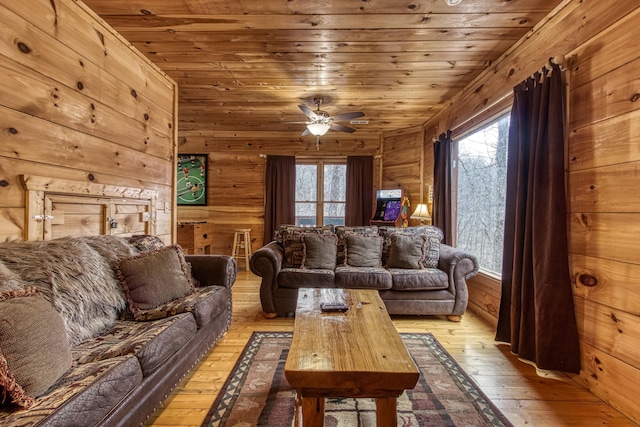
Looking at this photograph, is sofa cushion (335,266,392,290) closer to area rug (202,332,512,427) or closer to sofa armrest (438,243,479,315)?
sofa armrest (438,243,479,315)

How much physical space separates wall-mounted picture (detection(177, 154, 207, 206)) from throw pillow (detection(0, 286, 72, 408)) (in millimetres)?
4798

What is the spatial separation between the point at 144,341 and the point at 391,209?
180 inches

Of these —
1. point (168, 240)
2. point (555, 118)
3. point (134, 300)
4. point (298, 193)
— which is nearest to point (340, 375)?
point (134, 300)

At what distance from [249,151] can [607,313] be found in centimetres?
548

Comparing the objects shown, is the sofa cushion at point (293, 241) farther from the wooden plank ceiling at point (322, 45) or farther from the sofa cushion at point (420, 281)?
the wooden plank ceiling at point (322, 45)

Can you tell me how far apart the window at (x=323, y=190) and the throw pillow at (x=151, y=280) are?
3.96m

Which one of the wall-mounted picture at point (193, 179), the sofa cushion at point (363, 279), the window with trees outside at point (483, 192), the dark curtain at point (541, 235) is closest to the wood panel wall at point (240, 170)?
the wall-mounted picture at point (193, 179)

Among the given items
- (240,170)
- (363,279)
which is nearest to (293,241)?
(363,279)

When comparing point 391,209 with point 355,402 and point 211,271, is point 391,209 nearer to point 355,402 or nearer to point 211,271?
point 211,271

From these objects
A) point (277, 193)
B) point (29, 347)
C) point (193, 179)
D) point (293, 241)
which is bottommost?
point (29, 347)

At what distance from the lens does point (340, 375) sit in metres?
1.19

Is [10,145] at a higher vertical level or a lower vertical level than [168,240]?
higher

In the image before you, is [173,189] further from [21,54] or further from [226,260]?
→ [21,54]

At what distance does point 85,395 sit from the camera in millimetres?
1107
